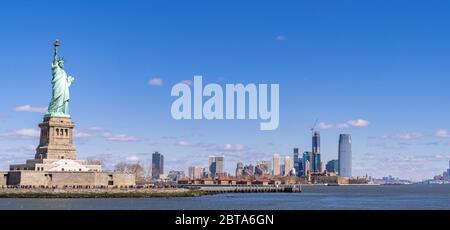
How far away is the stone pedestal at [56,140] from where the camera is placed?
102 m

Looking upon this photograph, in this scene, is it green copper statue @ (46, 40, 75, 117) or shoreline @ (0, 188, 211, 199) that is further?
green copper statue @ (46, 40, 75, 117)

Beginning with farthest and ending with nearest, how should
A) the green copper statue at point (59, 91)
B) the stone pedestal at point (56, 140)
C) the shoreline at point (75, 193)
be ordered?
1. the green copper statue at point (59, 91)
2. the stone pedestal at point (56, 140)
3. the shoreline at point (75, 193)

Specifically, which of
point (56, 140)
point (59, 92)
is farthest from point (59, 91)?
point (56, 140)

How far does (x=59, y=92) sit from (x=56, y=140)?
7.42 metres

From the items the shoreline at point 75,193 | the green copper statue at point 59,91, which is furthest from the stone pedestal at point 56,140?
the shoreline at point 75,193

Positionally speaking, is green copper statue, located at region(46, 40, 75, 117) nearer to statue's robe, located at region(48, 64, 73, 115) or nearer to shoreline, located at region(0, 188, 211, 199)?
statue's robe, located at region(48, 64, 73, 115)

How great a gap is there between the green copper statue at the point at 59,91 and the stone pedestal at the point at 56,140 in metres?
1.33

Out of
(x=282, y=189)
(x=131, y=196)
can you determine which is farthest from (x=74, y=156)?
(x=282, y=189)

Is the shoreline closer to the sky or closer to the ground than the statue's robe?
closer to the ground

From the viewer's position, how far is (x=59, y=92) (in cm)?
10556

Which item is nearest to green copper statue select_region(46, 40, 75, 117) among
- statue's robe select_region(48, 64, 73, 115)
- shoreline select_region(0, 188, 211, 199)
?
statue's robe select_region(48, 64, 73, 115)

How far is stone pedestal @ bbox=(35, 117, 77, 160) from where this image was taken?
102 m

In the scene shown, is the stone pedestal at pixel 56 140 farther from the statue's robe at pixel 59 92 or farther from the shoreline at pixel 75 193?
the shoreline at pixel 75 193

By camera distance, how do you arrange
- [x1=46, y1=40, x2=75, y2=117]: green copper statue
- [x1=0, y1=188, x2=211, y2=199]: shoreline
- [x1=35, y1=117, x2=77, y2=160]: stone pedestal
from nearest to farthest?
[x1=0, y1=188, x2=211, y2=199]: shoreline
[x1=35, y1=117, x2=77, y2=160]: stone pedestal
[x1=46, y1=40, x2=75, y2=117]: green copper statue
